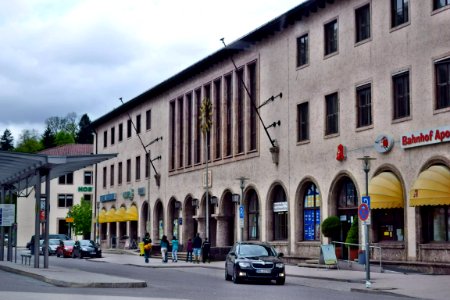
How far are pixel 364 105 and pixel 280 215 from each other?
10728mm

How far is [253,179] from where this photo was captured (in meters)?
50.3

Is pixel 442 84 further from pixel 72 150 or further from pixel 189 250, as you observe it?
pixel 72 150

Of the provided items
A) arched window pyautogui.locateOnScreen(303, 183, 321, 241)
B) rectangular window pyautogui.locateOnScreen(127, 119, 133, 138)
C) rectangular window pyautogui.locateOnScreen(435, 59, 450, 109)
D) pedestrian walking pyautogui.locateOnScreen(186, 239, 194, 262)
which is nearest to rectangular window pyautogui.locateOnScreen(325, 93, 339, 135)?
arched window pyautogui.locateOnScreen(303, 183, 321, 241)

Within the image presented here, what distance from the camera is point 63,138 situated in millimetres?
158625

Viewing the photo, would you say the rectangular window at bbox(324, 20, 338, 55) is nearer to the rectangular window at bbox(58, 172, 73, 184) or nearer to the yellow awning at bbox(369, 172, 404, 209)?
the yellow awning at bbox(369, 172, 404, 209)

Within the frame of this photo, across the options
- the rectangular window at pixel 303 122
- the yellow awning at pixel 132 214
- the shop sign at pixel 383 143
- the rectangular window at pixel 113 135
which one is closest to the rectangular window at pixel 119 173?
the rectangular window at pixel 113 135

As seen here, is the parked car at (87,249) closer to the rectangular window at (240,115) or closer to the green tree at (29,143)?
the rectangular window at (240,115)

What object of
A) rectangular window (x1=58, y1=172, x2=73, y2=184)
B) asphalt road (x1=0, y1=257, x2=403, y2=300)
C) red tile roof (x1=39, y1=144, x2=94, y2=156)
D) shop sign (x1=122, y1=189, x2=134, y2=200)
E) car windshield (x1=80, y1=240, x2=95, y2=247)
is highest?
red tile roof (x1=39, y1=144, x2=94, y2=156)

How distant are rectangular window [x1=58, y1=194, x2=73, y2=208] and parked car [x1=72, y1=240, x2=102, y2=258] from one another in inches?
1994

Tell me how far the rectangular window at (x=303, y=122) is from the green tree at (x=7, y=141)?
134m

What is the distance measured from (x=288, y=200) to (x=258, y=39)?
34.6 ft

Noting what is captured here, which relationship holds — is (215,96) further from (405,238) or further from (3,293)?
(3,293)

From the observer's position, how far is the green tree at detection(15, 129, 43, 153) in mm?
151875

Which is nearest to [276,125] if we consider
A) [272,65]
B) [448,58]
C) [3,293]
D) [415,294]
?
[272,65]
